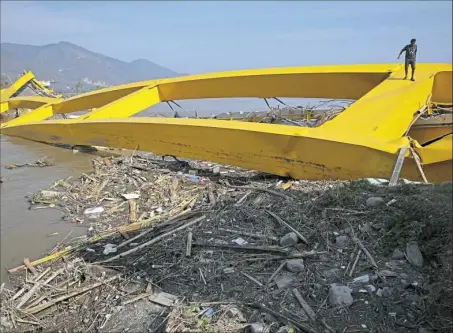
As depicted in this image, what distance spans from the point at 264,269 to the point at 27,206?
3.02 m

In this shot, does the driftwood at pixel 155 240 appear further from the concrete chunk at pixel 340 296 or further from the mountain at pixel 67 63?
the mountain at pixel 67 63

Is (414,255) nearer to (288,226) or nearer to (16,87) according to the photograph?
(288,226)

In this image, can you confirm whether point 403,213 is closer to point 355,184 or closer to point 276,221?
point 355,184

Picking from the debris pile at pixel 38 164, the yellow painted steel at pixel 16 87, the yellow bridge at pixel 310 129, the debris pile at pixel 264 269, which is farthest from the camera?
A: the yellow painted steel at pixel 16 87

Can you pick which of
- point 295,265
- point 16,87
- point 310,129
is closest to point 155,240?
point 295,265

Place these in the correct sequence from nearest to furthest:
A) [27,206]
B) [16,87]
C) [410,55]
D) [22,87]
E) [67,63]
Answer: [27,206] → [410,55] → [16,87] → [22,87] → [67,63]

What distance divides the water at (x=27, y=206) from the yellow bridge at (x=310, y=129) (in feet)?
1.18

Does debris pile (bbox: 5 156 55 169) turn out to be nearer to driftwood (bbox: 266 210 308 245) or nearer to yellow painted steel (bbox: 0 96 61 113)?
yellow painted steel (bbox: 0 96 61 113)

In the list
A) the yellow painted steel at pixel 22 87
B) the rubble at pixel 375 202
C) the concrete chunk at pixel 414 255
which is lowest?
the concrete chunk at pixel 414 255

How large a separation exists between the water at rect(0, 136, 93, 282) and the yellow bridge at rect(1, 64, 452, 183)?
36 centimetres

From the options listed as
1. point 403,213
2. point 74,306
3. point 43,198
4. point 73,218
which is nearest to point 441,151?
point 403,213

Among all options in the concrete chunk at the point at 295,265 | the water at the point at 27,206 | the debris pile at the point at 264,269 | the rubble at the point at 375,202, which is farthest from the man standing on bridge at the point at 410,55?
the water at the point at 27,206

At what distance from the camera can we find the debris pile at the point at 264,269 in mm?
2100

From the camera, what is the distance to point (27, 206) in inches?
171
